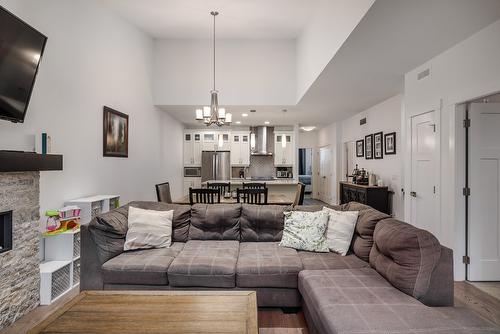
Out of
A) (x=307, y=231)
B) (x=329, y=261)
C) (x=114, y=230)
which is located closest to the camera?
(x=329, y=261)

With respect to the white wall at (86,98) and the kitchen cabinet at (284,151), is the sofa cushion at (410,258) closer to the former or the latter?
the white wall at (86,98)

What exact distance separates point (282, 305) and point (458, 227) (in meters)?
2.25

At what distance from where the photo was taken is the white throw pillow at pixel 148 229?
282cm

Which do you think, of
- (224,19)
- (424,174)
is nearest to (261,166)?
(224,19)

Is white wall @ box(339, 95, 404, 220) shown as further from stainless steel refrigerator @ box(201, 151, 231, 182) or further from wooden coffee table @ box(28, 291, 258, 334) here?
wooden coffee table @ box(28, 291, 258, 334)

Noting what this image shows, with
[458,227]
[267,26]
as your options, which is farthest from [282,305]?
[267,26]

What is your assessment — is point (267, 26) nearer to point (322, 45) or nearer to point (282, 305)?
point (322, 45)

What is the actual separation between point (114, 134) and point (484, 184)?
4943mm

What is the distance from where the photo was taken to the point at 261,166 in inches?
344

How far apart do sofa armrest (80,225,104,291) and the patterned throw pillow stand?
1758mm

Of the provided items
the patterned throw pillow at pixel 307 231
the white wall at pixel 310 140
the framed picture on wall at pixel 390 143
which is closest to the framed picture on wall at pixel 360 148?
the framed picture on wall at pixel 390 143

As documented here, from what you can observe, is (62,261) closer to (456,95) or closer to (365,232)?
(365,232)

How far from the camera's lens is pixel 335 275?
221cm

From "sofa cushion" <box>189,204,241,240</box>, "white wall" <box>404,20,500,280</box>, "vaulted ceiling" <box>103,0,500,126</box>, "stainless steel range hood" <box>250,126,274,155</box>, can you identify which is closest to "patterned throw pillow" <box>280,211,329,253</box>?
"sofa cushion" <box>189,204,241,240</box>
